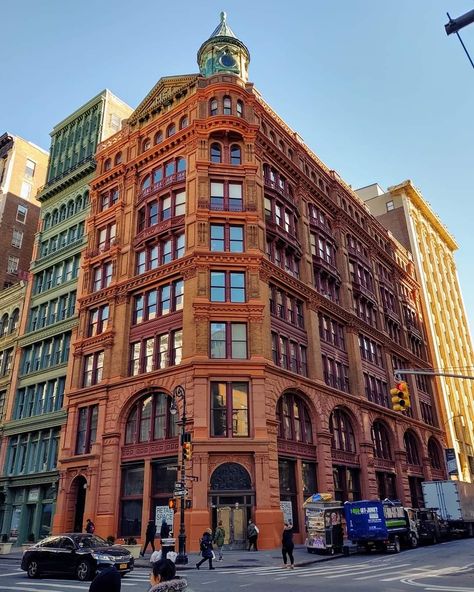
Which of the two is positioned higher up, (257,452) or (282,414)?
(282,414)

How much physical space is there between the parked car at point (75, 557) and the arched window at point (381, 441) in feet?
100

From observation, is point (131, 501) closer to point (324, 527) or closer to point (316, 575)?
point (324, 527)

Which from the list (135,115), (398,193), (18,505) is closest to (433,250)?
(398,193)

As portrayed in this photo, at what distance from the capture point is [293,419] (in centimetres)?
3494

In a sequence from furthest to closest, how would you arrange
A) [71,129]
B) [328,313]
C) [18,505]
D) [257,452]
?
1. [71,129]
2. [328,313]
3. [18,505]
4. [257,452]

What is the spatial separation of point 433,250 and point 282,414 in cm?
5783

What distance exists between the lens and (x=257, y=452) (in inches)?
1174

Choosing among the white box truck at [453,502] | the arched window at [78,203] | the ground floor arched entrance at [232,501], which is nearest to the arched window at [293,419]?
the ground floor arched entrance at [232,501]

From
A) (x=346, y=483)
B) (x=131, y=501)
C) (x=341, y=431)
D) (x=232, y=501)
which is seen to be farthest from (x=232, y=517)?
(x=341, y=431)

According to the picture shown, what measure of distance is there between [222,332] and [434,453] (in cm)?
3708

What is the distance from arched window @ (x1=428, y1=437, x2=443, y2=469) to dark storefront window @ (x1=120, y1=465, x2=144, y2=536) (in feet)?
119

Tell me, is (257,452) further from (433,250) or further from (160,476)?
(433,250)

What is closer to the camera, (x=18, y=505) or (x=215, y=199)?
(x=215, y=199)

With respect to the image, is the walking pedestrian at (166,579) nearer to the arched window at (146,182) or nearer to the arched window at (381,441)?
the arched window at (146,182)
